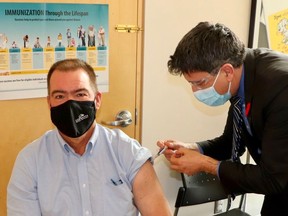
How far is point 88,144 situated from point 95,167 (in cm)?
10

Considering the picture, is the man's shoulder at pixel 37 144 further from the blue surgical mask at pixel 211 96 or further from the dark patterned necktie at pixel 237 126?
the dark patterned necktie at pixel 237 126

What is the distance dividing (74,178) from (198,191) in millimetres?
1204

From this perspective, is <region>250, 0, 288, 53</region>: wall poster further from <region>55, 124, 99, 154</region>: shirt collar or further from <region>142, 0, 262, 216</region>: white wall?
<region>55, 124, 99, 154</region>: shirt collar

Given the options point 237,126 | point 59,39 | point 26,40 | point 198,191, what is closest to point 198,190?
point 198,191

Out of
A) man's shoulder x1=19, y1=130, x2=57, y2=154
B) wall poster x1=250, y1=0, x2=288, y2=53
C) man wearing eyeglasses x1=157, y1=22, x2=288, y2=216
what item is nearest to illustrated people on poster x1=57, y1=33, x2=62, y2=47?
man's shoulder x1=19, y1=130, x2=57, y2=154

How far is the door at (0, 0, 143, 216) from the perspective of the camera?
2.16 m

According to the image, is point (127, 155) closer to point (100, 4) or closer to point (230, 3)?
point (100, 4)

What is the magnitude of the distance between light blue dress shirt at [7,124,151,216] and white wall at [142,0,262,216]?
2.86 ft

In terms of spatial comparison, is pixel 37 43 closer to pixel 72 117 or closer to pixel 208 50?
pixel 72 117

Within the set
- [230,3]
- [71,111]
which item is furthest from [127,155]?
[230,3]

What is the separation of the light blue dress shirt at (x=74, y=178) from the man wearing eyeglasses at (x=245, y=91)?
0.34 metres

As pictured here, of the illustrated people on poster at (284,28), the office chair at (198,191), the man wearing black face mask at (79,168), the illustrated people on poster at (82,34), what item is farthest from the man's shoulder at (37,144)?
the illustrated people on poster at (284,28)

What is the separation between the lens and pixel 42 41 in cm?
215

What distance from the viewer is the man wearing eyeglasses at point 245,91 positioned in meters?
1.43
